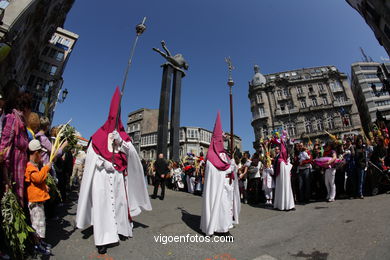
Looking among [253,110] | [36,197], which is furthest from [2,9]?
[253,110]

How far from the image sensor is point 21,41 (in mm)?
19891

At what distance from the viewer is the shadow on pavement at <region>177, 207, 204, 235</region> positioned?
4.22 metres

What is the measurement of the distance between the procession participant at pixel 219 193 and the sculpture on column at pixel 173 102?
1287cm

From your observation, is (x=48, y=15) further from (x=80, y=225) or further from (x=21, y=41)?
(x=80, y=225)

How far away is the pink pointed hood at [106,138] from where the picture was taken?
3.56m

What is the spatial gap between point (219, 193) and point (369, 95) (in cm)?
6469

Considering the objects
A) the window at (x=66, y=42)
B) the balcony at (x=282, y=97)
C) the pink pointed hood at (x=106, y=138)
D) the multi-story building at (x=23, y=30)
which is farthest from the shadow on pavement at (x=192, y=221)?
the balcony at (x=282, y=97)

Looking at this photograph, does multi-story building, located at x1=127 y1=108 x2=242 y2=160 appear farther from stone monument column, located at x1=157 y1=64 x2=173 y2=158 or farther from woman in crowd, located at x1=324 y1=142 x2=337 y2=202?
woman in crowd, located at x1=324 y1=142 x2=337 y2=202

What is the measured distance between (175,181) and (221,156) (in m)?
9.25

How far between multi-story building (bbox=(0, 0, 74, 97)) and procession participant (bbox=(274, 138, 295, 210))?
55.8 feet

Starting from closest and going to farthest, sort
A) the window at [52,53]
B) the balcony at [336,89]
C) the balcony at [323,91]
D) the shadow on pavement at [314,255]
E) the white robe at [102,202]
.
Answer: the shadow on pavement at [314,255], the white robe at [102,202], the window at [52,53], the balcony at [336,89], the balcony at [323,91]

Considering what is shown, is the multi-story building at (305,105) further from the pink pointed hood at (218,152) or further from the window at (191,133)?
the pink pointed hood at (218,152)

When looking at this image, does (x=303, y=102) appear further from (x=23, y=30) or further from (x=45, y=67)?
(x=45, y=67)

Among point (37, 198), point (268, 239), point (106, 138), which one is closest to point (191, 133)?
point (106, 138)
